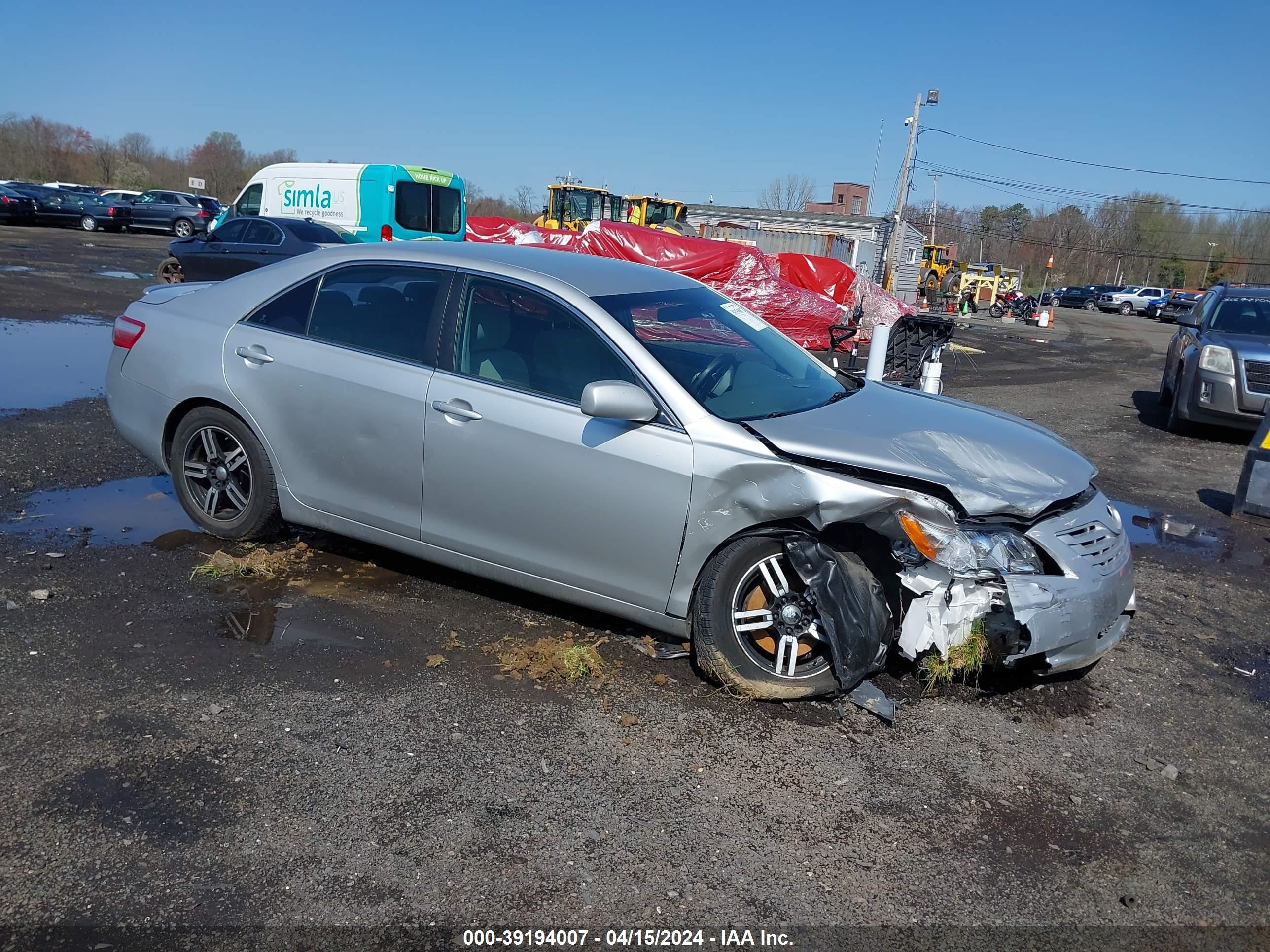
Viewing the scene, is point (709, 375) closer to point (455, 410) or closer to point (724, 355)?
point (724, 355)

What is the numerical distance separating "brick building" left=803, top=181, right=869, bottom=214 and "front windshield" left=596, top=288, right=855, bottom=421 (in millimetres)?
84186

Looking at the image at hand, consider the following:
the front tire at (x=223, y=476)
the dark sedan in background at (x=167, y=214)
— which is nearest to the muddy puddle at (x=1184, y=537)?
the front tire at (x=223, y=476)

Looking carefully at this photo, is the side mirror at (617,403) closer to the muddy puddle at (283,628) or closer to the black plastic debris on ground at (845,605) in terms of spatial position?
the black plastic debris on ground at (845,605)

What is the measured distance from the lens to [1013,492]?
3.90 meters

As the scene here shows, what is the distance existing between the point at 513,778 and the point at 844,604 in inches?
56.3

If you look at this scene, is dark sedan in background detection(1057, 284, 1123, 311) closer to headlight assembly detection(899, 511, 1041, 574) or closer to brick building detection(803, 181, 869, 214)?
brick building detection(803, 181, 869, 214)

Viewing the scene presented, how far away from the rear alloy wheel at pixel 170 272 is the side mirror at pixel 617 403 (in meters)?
15.3

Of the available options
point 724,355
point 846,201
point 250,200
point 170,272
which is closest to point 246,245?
point 170,272

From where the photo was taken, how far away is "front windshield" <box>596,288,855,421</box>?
4230 mm

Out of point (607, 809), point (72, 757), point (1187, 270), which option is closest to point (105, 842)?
point (72, 757)

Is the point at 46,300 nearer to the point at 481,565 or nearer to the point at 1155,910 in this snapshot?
the point at 481,565

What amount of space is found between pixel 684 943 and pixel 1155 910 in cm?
146

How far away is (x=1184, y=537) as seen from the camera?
7105 mm

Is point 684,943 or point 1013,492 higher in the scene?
point 1013,492
